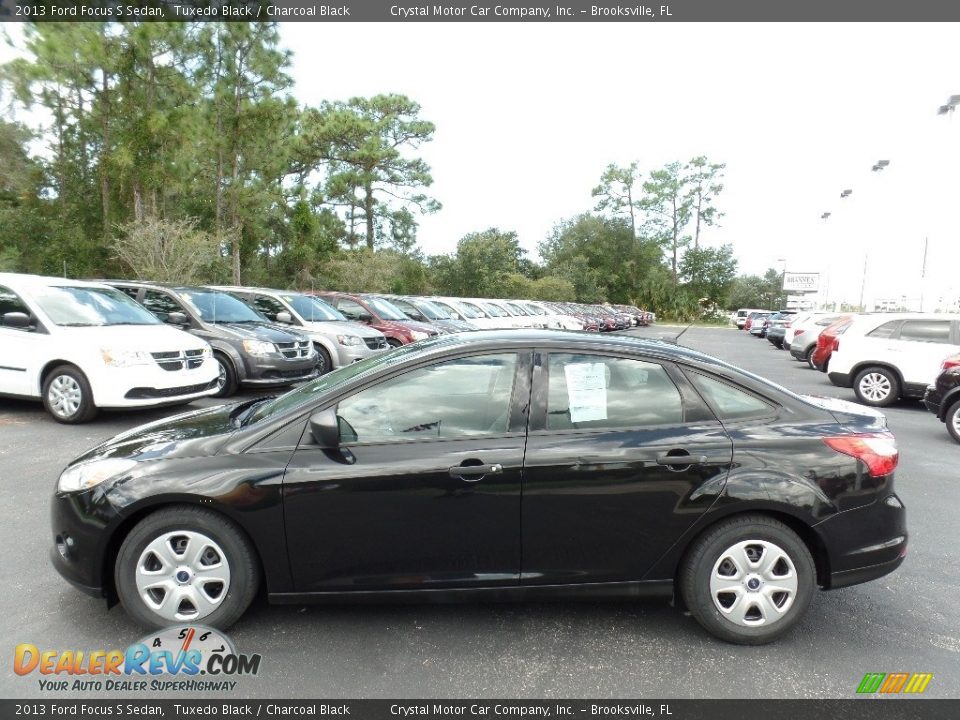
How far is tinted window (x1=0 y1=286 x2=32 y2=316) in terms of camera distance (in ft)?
26.0

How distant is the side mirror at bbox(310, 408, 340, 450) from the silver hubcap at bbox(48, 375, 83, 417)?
5.87m

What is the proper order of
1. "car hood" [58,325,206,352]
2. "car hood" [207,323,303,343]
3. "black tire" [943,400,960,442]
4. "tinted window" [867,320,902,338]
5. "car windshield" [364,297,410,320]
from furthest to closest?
"car windshield" [364,297,410,320]
"tinted window" [867,320,902,338]
"car hood" [207,323,303,343]
"black tire" [943,400,960,442]
"car hood" [58,325,206,352]

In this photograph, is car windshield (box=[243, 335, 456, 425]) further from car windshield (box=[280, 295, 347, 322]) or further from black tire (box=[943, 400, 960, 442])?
car windshield (box=[280, 295, 347, 322])

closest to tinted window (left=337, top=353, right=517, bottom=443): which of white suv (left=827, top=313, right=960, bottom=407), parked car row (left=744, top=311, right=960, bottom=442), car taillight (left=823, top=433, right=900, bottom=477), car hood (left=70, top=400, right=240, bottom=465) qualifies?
car hood (left=70, top=400, right=240, bottom=465)

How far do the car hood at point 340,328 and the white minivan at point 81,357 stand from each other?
11.8 ft

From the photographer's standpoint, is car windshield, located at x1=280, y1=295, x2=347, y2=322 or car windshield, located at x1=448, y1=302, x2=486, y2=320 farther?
car windshield, located at x1=448, y1=302, x2=486, y2=320

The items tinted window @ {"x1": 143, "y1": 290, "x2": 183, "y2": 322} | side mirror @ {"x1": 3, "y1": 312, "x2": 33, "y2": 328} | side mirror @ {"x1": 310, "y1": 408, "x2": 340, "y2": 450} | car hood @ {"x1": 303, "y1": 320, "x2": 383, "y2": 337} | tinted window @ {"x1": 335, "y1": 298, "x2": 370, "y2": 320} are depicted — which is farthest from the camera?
tinted window @ {"x1": 335, "y1": 298, "x2": 370, "y2": 320}

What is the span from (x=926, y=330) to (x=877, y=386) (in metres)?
1.19

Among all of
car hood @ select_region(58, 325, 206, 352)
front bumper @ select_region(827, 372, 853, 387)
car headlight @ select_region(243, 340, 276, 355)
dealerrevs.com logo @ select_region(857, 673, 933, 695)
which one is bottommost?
dealerrevs.com logo @ select_region(857, 673, 933, 695)

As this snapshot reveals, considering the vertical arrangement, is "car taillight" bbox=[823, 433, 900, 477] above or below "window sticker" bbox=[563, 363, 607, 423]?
below

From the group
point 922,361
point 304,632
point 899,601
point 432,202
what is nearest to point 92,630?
point 304,632

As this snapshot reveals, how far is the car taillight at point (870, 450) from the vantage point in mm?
3248

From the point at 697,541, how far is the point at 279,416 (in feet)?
6.98

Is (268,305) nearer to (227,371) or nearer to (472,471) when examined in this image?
(227,371)
